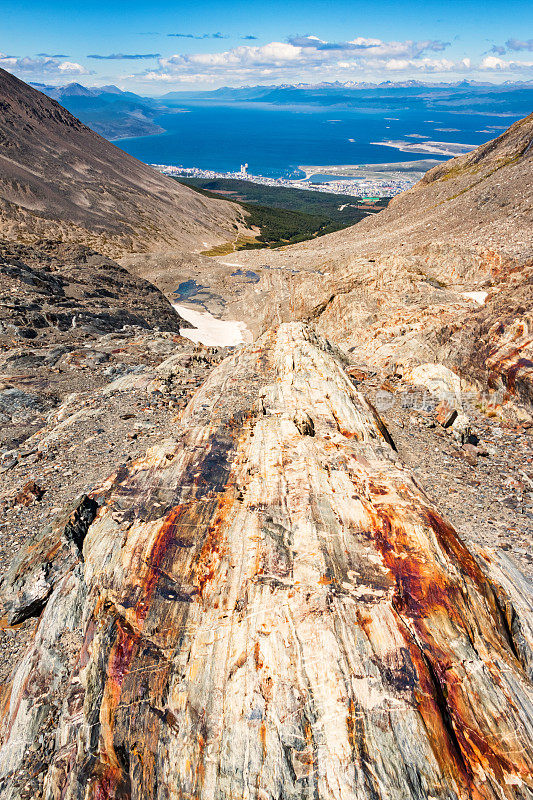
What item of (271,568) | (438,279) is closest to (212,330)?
(438,279)


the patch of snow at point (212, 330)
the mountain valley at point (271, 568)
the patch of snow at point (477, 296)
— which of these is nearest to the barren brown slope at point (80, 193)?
the patch of snow at point (212, 330)

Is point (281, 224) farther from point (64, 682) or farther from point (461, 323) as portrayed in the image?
point (64, 682)

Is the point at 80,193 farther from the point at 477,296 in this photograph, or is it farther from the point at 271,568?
the point at 271,568

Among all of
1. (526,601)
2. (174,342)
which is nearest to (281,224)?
(174,342)

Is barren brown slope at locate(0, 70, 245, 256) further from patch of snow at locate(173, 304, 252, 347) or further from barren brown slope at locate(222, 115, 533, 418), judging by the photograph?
barren brown slope at locate(222, 115, 533, 418)

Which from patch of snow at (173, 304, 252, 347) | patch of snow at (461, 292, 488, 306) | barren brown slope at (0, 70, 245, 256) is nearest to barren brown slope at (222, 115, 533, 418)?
patch of snow at (461, 292, 488, 306)
